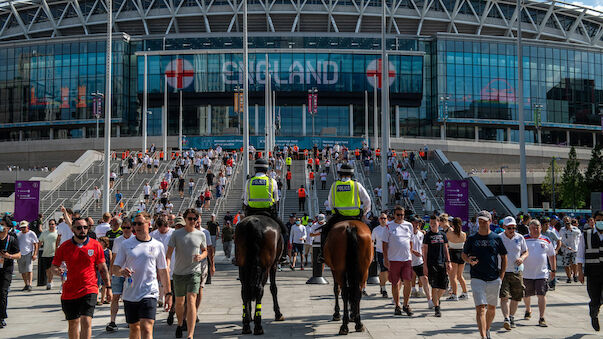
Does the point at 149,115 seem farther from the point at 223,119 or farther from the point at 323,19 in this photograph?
the point at 323,19

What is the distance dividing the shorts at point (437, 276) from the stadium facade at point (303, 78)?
57804 mm

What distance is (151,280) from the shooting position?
746 cm

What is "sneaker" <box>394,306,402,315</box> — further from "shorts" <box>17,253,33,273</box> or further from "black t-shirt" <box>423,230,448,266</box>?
"shorts" <box>17,253,33,273</box>

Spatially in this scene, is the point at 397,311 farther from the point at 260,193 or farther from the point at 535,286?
the point at 260,193

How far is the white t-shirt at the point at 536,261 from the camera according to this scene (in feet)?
35.0

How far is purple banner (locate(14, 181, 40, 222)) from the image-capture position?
23127 mm

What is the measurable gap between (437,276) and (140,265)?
20.4 ft

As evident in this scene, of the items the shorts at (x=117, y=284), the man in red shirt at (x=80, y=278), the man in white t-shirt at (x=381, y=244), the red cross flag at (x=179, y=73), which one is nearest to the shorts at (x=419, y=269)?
the man in white t-shirt at (x=381, y=244)

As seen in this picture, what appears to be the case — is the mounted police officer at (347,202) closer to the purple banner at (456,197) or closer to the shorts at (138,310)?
the shorts at (138,310)

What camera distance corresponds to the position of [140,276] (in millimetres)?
7383

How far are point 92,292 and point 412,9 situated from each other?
7973 centimetres

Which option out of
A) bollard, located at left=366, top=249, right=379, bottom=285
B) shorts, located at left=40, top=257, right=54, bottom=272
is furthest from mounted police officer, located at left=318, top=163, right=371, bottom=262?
shorts, located at left=40, top=257, right=54, bottom=272

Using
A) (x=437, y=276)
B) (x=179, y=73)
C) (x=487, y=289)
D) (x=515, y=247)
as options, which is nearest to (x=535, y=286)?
(x=515, y=247)

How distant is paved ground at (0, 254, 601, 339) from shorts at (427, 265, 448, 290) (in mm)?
562
